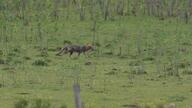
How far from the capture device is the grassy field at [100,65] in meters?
19.4

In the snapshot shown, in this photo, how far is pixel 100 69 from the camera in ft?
85.7

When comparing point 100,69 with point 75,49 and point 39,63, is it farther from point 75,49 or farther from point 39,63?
point 75,49

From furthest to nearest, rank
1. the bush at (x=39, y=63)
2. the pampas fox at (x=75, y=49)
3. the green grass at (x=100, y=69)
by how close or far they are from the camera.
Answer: the pampas fox at (x=75, y=49), the bush at (x=39, y=63), the green grass at (x=100, y=69)

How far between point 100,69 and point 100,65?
146cm

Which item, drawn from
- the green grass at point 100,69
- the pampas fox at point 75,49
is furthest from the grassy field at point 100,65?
the pampas fox at point 75,49

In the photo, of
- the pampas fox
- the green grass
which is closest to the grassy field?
the green grass

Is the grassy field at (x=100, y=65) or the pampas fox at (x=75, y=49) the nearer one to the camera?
the grassy field at (x=100, y=65)

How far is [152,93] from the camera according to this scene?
20.5 metres

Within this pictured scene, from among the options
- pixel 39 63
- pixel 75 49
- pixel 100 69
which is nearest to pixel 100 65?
pixel 100 69

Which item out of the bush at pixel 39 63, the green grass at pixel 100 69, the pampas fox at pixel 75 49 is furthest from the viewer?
the pampas fox at pixel 75 49

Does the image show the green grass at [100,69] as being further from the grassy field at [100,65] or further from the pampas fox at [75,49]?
the pampas fox at [75,49]

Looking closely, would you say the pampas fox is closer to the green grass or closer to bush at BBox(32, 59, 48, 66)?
the green grass

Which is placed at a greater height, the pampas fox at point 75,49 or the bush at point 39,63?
the pampas fox at point 75,49

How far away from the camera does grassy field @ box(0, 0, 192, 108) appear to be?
1938 centimetres
